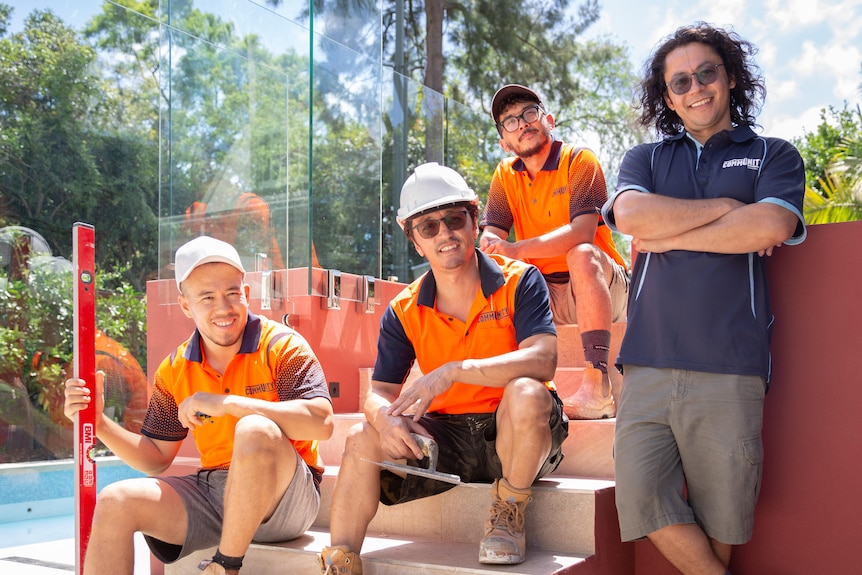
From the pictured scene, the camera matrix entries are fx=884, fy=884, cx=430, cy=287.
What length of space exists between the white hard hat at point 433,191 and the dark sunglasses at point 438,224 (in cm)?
4

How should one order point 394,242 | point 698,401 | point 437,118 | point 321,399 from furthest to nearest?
point 437,118, point 394,242, point 321,399, point 698,401

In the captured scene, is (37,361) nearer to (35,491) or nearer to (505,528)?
(35,491)

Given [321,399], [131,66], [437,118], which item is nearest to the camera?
[321,399]

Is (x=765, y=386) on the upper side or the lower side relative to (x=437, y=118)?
lower

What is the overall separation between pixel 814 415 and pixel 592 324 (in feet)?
3.24

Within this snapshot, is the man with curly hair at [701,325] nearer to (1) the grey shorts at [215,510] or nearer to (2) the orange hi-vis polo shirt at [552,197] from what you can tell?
(1) the grey shorts at [215,510]

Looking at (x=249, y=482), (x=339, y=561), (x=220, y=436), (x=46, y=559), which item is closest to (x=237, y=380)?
(x=220, y=436)

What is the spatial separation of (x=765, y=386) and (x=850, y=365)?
0.92 ft

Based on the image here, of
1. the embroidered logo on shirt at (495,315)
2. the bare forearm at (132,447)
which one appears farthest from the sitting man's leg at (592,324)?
the bare forearm at (132,447)

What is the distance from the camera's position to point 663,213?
2387mm

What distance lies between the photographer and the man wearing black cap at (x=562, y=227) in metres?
3.32

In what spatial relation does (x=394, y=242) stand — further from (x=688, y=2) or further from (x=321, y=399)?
(x=688, y=2)

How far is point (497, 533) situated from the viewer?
244 cm

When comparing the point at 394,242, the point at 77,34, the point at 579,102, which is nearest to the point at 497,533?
the point at 394,242
